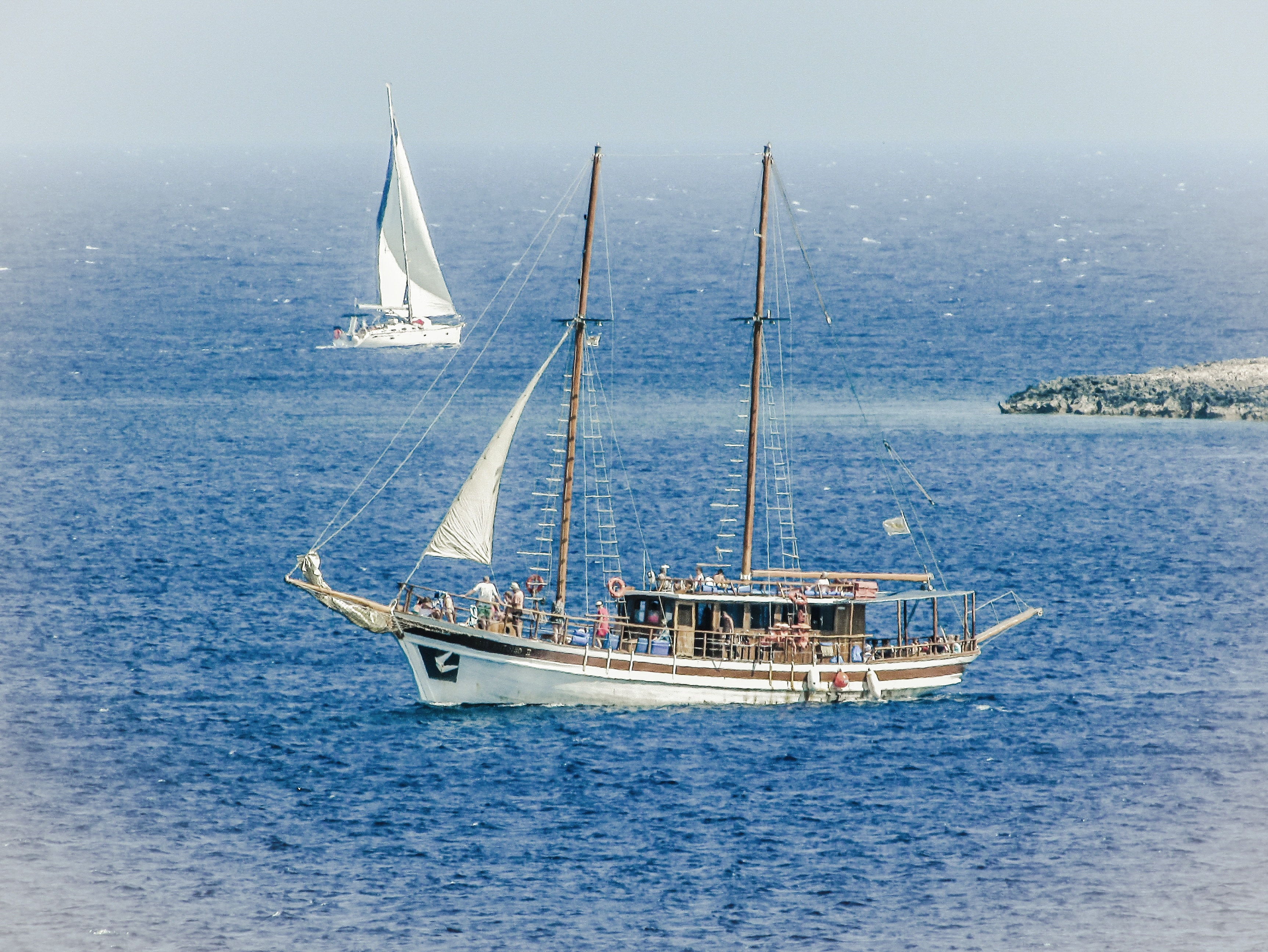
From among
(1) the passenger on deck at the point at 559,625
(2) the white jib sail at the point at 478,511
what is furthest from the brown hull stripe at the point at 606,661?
(2) the white jib sail at the point at 478,511

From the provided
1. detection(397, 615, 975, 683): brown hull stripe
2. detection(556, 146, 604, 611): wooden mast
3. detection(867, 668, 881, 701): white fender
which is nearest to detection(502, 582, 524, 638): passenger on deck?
detection(397, 615, 975, 683): brown hull stripe

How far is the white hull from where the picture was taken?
16562cm

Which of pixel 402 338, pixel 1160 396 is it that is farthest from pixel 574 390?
pixel 402 338

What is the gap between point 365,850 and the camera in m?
52.0

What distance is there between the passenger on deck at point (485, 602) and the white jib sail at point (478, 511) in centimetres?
120

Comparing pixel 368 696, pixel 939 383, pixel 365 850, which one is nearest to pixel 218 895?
pixel 365 850

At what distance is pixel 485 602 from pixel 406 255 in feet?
347

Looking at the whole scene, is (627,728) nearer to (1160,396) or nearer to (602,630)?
(602,630)

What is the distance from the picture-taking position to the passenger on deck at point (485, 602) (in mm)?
63281

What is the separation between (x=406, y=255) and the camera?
16562 cm

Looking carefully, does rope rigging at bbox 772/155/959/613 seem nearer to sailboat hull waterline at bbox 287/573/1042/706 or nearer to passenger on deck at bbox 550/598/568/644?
sailboat hull waterline at bbox 287/573/1042/706

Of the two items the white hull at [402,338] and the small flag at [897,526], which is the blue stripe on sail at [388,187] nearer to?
the white hull at [402,338]

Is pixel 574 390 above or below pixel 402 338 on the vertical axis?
below

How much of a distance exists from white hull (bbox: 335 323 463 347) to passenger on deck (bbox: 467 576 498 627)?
104 meters
